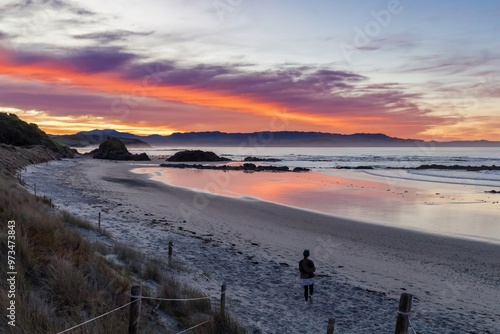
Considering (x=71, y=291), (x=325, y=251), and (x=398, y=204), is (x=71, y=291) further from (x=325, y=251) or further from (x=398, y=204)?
(x=398, y=204)

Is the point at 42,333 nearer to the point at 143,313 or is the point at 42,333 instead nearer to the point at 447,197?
the point at 143,313

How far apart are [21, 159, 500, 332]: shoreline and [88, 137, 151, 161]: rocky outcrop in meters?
63.6

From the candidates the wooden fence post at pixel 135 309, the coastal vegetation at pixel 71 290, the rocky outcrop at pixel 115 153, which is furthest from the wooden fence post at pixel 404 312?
the rocky outcrop at pixel 115 153

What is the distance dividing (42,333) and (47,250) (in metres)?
2.77

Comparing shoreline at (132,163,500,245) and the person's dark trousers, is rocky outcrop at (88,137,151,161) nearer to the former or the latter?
shoreline at (132,163,500,245)

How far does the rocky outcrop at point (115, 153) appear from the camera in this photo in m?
86.4

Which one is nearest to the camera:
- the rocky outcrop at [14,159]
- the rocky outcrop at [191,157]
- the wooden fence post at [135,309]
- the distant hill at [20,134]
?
the wooden fence post at [135,309]

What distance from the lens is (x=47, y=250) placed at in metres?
7.68

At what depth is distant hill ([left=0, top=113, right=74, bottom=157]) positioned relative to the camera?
2869 inches

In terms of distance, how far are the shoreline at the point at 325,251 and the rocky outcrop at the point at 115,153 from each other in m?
63.6

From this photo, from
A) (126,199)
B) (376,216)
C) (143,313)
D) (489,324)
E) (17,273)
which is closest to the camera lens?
(17,273)

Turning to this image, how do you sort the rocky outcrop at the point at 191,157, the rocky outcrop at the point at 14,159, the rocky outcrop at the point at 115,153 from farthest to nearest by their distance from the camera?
the rocky outcrop at the point at 115,153
the rocky outcrop at the point at 191,157
the rocky outcrop at the point at 14,159

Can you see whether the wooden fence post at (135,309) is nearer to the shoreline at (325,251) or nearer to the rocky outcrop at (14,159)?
the shoreline at (325,251)

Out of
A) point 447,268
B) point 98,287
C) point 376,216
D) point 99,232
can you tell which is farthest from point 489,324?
point 376,216
